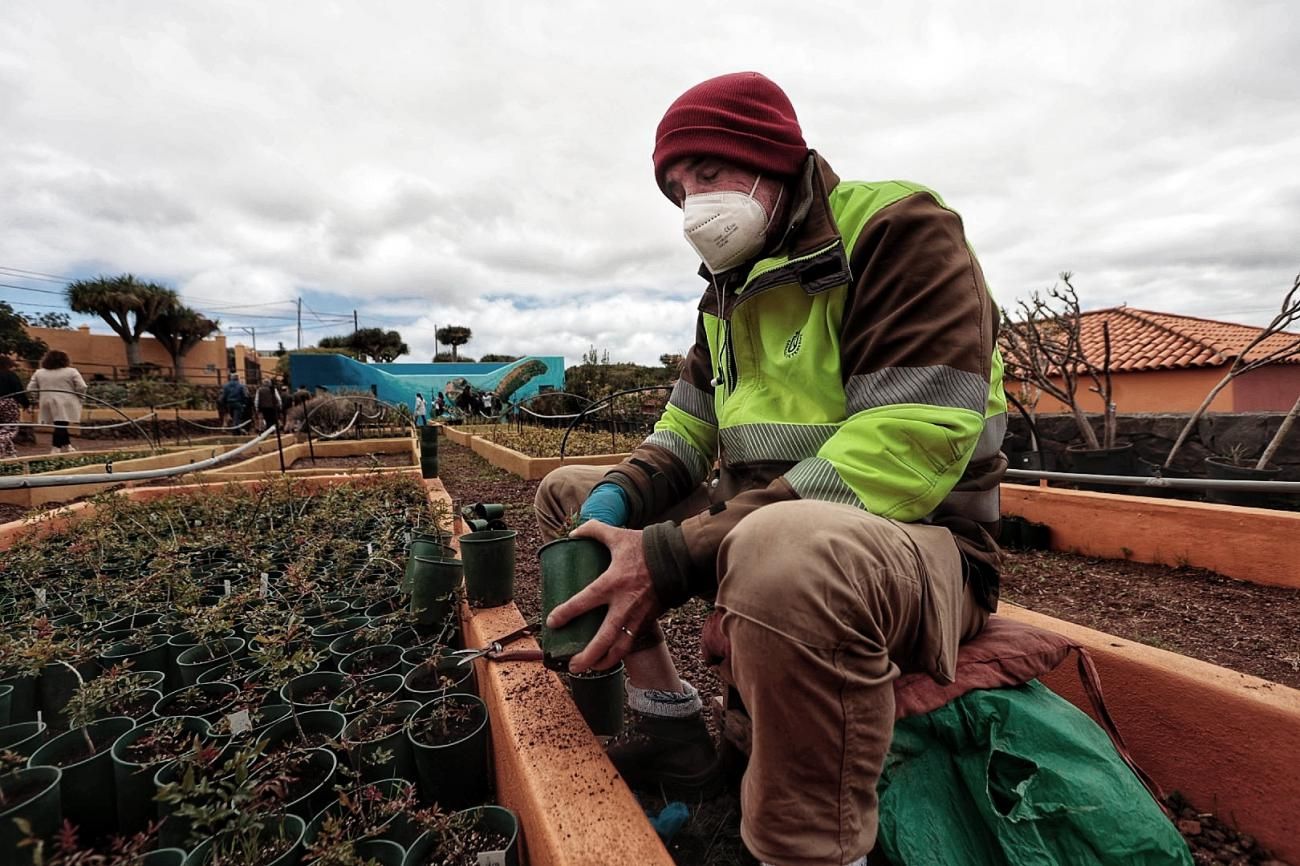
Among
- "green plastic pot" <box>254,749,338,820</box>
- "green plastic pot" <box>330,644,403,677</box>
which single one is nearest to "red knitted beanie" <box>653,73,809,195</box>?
"green plastic pot" <box>254,749,338,820</box>

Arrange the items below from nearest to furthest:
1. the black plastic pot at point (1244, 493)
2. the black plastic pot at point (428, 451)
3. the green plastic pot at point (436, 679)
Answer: the green plastic pot at point (436, 679) → the black plastic pot at point (1244, 493) → the black plastic pot at point (428, 451)

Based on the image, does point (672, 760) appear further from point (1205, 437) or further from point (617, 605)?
point (1205, 437)

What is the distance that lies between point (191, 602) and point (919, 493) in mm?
2367

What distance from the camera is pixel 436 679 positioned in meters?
1.83

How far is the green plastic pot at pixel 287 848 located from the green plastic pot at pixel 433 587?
932 mm

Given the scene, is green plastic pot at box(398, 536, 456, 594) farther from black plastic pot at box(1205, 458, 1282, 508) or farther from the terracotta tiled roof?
the terracotta tiled roof

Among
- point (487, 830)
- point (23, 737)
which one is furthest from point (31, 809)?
point (487, 830)

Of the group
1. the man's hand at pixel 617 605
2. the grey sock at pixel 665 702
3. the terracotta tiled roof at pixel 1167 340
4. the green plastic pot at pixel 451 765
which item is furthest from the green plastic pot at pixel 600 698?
the terracotta tiled roof at pixel 1167 340

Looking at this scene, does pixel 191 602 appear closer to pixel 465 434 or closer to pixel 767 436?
pixel 767 436

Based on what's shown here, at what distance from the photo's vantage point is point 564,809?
3.59 feet

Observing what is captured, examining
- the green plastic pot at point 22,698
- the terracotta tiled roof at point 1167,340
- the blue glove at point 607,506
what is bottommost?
the green plastic pot at point 22,698

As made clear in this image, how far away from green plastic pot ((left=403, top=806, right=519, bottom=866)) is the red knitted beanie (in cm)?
146

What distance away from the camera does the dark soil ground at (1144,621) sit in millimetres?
1251

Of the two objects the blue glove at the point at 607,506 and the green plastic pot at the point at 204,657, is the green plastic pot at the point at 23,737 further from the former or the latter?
the blue glove at the point at 607,506
